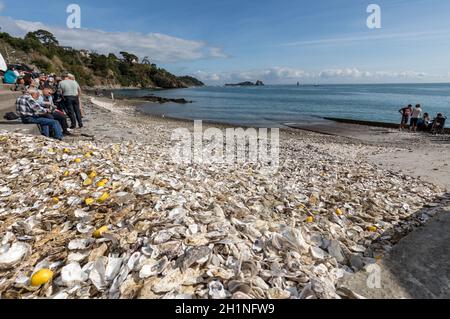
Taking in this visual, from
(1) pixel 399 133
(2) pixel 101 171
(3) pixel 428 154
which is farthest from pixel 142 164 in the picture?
(1) pixel 399 133

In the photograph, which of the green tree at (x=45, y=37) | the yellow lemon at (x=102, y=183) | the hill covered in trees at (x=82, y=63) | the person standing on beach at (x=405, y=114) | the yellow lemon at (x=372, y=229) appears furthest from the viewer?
the green tree at (x=45, y=37)

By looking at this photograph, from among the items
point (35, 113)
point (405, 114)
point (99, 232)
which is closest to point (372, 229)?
point (99, 232)

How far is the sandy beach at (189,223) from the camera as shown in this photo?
8.69 feet

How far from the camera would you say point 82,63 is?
112 metres

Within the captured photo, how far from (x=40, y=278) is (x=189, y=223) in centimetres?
177

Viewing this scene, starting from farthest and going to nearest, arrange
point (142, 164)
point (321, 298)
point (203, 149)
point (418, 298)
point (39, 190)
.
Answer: point (203, 149) < point (142, 164) < point (39, 190) < point (418, 298) < point (321, 298)

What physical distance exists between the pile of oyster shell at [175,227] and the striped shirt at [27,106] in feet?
4.71

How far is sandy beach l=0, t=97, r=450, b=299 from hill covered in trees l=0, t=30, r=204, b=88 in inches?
2559

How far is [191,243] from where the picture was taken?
123 inches

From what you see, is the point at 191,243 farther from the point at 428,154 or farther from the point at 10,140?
the point at 428,154

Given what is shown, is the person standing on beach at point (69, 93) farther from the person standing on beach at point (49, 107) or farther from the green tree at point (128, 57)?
Answer: the green tree at point (128, 57)

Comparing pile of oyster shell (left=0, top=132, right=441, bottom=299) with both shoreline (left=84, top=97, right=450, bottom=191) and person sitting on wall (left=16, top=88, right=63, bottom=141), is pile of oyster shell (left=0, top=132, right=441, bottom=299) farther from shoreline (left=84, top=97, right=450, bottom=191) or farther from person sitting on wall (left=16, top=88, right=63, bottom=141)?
shoreline (left=84, top=97, right=450, bottom=191)

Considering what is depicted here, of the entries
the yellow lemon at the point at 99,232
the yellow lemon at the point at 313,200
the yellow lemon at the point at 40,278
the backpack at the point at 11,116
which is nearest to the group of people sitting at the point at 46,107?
the backpack at the point at 11,116

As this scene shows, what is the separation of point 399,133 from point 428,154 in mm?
9602
